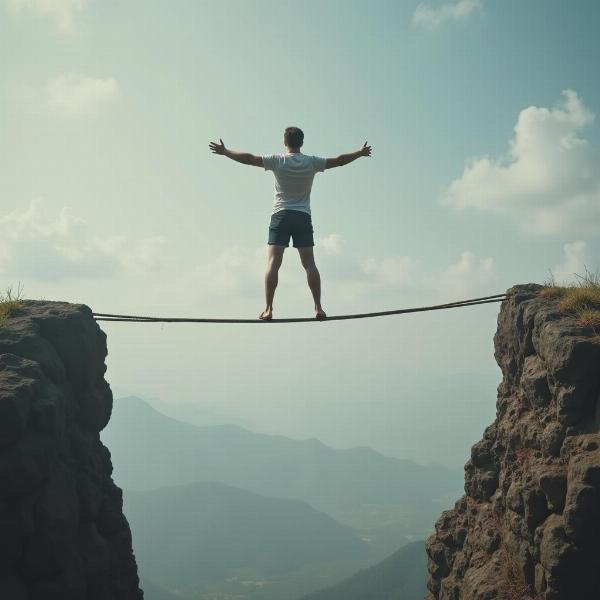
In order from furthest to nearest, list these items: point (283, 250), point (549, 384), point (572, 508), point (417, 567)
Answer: point (417, 567), point (283, 250), point (549, 384), point (572, 508)

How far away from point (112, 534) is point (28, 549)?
2.63m

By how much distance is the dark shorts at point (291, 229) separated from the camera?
1027 cm

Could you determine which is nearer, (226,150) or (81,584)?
(81,584)

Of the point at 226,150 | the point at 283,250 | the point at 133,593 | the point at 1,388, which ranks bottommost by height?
the point at 133,593

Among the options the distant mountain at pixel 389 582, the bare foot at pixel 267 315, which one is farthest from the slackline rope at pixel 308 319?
the distant mountain at pixel 389 582

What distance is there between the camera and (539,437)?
32.7ft

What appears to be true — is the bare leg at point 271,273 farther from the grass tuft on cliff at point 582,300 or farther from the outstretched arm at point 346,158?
the grass tuft on cliff at point 582,300

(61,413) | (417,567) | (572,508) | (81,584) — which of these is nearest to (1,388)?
(61,413)

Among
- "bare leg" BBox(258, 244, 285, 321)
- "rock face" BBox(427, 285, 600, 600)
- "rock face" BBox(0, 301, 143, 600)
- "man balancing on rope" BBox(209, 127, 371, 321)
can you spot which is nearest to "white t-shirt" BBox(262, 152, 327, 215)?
"man balancing on rope" BBox(209, 127, 371, 321)

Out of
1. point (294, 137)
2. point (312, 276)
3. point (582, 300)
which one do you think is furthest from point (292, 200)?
point (582, 300)

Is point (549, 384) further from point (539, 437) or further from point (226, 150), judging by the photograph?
point (226, 150)

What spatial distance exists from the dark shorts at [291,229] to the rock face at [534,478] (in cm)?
516

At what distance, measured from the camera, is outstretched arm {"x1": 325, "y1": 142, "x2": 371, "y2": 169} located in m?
10.3

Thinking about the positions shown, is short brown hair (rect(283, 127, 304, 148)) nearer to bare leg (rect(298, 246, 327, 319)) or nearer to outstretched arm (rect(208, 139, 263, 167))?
outstretched arm (rect(208, 139, 263, 167))
